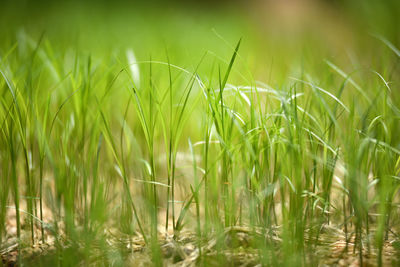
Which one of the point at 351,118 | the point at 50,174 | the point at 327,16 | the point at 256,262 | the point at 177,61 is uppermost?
the point at 327,16

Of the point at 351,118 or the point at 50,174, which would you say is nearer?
the point at 351,118

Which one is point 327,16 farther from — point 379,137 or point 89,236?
point 89,236

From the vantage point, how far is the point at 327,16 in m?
4.25

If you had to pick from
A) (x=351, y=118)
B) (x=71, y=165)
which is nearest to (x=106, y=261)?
(x=71, y=165)

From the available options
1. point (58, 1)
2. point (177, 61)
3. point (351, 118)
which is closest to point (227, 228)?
point (351, 118)

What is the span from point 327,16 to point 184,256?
3905 millimetres

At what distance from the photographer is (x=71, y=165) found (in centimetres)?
92

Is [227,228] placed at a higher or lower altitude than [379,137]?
lower

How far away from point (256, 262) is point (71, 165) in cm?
45

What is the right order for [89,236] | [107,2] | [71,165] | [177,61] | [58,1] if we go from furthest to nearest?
[107,2], [58,1], [177,61], [71,165], [89,236]

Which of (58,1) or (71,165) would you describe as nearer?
(71,165)

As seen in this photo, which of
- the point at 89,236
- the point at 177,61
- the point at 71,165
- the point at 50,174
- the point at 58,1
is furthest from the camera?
the point at 58,1

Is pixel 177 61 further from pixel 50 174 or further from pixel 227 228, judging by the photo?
pixel 227 228

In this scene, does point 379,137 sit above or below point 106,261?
above
